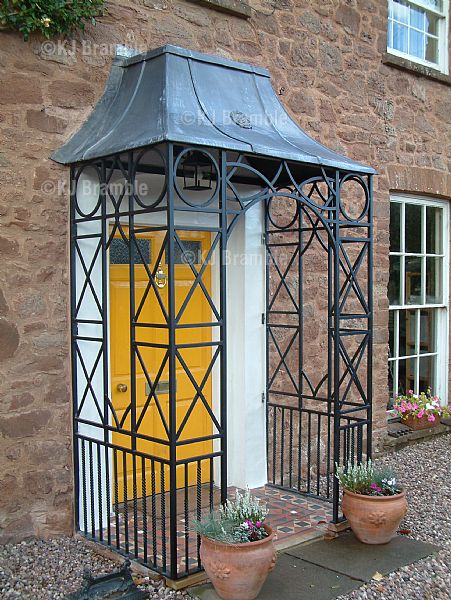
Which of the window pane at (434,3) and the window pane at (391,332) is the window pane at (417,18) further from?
the window pane at (391,332)

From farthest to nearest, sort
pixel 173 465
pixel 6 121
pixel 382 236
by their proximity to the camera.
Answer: pixel 382 236 → pixel 6 121 → pixel 173 465

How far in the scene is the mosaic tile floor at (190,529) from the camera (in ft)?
13.6

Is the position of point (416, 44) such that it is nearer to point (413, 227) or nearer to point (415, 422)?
point (413, 227)

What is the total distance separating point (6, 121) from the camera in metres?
4.33

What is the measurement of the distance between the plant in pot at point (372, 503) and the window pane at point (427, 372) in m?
3.15

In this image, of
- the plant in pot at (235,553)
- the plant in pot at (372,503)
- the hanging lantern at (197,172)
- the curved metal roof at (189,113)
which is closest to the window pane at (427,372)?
the plant in pot at (372,503)

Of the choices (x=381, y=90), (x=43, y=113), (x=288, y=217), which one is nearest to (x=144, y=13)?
(x=43, y=113)

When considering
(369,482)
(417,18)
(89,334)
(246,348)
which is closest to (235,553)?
(369,482)

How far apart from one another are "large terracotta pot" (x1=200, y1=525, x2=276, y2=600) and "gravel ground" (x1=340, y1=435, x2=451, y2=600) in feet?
1.80

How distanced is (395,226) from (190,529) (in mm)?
4152

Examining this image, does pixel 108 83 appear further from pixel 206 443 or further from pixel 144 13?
pixel 206 443

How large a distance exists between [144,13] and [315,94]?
6.15ft

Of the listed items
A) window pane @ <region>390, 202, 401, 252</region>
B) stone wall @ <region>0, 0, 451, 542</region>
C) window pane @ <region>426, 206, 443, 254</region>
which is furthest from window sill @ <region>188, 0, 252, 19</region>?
window pane @ <region>426, 206, 443, 254</region>

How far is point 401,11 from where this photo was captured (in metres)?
7.38
